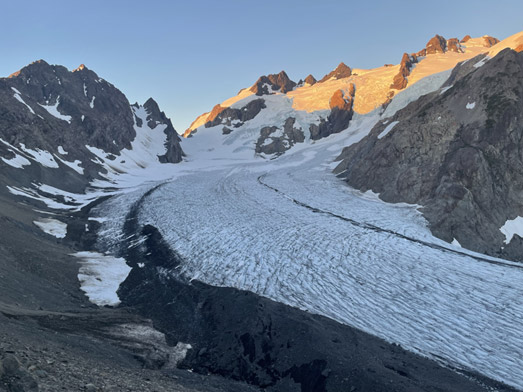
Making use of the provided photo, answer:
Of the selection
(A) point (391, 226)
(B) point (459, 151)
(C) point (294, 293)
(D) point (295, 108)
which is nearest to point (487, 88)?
(B) point (459, 151)

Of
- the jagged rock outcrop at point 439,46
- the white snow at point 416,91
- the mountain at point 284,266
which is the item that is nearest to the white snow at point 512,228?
the mountain at point 284,266

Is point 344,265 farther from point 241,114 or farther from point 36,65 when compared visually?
point 241,114

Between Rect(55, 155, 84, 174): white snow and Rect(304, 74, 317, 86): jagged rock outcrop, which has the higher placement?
Rect(304, 74, 317, 86): jagged rock outcrop

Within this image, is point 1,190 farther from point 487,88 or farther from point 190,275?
point 487,88

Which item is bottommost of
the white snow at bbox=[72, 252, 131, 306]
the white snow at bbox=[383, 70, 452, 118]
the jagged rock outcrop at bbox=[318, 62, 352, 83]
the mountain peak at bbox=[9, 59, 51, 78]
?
the white snow at bbox=[72, 252, 131, 306]

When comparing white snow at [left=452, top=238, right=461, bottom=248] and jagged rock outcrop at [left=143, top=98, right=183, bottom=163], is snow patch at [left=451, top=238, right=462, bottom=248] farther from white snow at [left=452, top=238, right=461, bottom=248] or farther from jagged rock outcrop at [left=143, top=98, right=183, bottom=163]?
jagged rock outcrop at [left=143, top=98, right=183, bottom=163]

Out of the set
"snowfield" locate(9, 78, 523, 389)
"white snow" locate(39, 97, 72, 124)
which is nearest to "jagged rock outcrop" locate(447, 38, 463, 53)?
"snowfield" locate(9, 78, 523, 389)
